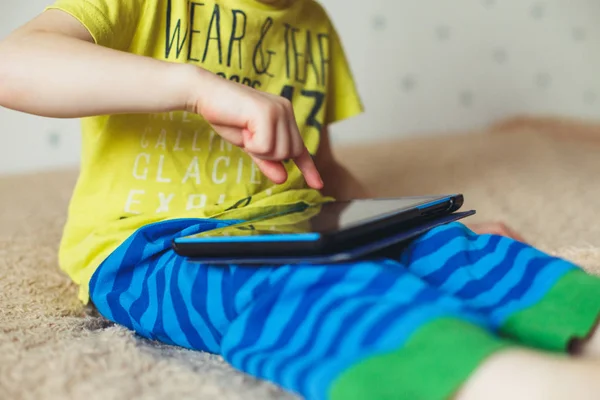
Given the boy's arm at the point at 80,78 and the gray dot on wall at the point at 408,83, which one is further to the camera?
the gray dot on wall at the point at 408,83

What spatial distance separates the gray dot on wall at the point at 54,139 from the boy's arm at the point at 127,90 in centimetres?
101

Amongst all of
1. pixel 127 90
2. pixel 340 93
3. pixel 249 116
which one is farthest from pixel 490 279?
pixel 340 93

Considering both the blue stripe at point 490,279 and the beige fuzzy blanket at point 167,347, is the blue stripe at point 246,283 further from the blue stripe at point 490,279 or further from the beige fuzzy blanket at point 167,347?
the blue stripe at point 490,279

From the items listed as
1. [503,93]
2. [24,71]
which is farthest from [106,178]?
[503,93]

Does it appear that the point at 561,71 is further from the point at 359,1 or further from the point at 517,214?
the point at 517,214

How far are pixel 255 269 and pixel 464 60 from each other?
57.0 inches

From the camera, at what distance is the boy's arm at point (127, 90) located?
504 mm

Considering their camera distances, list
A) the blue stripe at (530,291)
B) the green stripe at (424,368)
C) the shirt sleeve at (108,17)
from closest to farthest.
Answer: the green stripe at (424,368), the blue stripe at (530,291), the shirt sleeve at (108,17)

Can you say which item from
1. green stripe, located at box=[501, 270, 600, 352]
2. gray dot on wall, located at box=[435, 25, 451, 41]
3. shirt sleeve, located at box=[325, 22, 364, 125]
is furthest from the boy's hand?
gray dot on wall, located at box=[435, 25, 451, 41]

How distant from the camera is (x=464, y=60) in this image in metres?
1.78

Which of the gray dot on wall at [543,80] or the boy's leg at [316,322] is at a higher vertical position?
the gray dot on wall at [543,80]

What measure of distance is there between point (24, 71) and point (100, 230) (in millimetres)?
183

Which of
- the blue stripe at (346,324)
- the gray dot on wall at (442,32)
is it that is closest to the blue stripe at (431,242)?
the blue stripe at (346,324)

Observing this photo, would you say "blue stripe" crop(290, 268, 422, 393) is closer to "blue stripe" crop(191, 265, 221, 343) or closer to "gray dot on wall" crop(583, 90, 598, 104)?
"blue stripe" crop(191, 265, 221, 343)
